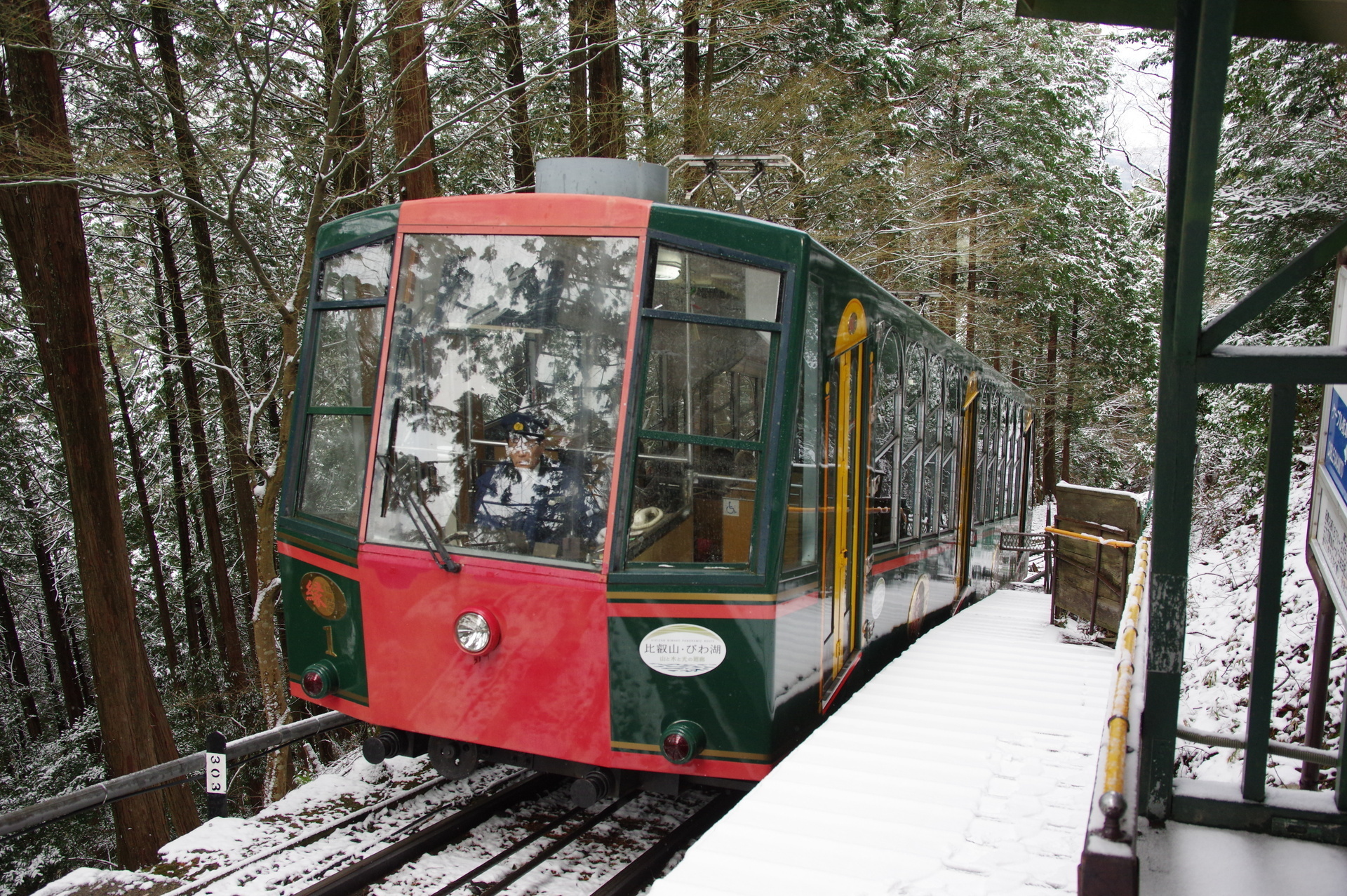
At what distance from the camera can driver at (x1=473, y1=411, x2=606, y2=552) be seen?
4430mm

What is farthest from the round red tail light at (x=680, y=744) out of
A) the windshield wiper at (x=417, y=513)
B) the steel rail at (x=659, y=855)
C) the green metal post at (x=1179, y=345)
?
the green metal post at (x=1179, y=345)

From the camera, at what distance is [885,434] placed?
6.34m

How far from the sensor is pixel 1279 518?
301cm

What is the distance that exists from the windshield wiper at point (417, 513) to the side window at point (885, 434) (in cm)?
279

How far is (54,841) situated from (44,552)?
7661mm

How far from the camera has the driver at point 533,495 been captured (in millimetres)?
4430

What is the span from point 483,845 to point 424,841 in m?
0.31

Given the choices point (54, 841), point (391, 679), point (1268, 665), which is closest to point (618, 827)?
point (391, 679)

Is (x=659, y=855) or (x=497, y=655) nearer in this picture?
(x=497, y=655)

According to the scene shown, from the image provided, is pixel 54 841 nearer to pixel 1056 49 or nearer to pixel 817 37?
pixel 817 37

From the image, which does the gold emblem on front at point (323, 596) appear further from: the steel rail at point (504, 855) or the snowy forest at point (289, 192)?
the snowy forest at point (289, 192)

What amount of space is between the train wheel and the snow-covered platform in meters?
1.64

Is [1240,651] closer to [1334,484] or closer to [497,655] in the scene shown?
[1334,484]

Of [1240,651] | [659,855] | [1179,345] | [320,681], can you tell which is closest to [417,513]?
[320,681]
